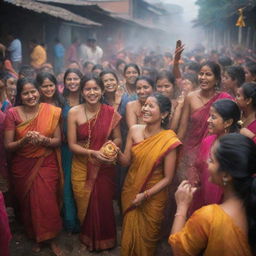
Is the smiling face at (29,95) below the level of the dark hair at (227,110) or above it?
above

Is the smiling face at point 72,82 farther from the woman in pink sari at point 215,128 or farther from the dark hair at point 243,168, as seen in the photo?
the dark hair at point 243,168

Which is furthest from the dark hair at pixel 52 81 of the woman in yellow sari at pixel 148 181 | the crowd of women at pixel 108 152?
the woman in yellow sari at pixel 148 181

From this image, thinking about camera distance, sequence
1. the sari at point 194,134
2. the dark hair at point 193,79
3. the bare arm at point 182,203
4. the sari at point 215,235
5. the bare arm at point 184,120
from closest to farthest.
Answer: the sari at point 215,235 < the bare arm at point 182,203 < the sari at point 194,134 < the bare arm at point 184,120 < the dark hair at point 193,79

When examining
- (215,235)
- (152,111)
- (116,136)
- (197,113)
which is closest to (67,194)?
(116,136)

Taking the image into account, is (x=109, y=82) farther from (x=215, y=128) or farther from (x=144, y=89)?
(x=215, y=128)

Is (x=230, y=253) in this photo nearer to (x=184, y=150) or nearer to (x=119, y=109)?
(x=184, y=150)

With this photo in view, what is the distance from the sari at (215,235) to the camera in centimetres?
176

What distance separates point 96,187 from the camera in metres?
3.69

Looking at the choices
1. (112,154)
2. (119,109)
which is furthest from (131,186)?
(119,109)

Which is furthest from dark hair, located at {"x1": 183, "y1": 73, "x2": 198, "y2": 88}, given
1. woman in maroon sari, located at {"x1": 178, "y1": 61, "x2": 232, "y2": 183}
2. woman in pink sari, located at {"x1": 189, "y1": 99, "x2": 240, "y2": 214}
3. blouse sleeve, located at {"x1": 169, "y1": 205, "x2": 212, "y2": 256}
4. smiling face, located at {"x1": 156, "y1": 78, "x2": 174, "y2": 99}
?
blouse sleeve, located at {"x1": 169, "y1": 205, "x2": 212, "y2": 256}

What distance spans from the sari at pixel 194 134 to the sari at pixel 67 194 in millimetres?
1361

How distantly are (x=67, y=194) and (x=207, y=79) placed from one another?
2.22 m

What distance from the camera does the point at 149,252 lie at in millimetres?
3312

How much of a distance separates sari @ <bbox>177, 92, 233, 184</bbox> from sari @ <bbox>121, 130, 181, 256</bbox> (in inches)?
28.5
